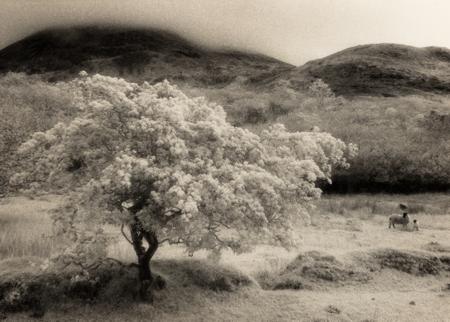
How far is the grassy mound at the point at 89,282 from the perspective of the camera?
1411cm

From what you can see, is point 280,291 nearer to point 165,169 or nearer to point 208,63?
point 165,169

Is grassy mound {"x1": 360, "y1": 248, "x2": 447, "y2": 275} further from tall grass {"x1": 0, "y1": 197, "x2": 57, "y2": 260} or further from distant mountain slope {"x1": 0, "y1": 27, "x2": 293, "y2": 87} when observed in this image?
distant mountain slope {"x1": 0, "y1": 27, "x2": 293, "y2": 87}

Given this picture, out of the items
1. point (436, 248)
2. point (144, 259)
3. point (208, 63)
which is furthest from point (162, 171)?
point (208, 63)

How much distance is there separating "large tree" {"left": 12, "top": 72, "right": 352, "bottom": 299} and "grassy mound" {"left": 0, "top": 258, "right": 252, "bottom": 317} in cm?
188

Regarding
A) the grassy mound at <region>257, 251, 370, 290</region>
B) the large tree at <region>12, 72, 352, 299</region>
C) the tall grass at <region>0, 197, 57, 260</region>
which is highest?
the large tree at <region>12, 72, 352, 299</region>

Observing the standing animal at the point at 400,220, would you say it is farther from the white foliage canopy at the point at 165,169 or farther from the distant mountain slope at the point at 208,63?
the distant mountain slope at the point at 208,63

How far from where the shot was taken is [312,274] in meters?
17.2

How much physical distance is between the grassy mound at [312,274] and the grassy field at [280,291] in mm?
248

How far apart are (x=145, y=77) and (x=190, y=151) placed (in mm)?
123967

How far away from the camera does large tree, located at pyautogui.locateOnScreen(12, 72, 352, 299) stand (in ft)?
38.9

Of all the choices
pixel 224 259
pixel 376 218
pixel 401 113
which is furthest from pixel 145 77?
pixel 224 259

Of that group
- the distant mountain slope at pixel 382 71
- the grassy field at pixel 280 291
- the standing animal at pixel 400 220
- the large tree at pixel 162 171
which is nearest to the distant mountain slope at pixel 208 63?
the distant mountain slope at pixel 382 71

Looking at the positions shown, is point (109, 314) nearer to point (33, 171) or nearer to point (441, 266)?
point (33, 171)

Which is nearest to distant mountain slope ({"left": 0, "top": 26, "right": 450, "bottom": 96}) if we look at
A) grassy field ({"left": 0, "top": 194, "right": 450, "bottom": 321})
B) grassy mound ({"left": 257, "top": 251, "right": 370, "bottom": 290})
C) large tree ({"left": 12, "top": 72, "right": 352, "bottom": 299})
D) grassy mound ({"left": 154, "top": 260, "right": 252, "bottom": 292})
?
grassy field ({"left": 0, "top": 194, "right": 450, "bottom": 321})
